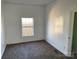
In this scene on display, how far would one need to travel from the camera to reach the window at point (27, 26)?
6673 millimetres

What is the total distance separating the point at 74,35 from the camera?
4539 millimetres

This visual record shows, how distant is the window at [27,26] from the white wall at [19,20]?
0.22 metres

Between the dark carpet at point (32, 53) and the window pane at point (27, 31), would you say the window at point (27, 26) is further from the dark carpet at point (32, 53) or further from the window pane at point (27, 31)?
the dark carpet at point (32, 53)

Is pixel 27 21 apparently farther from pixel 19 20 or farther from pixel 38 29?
pixel 38 29

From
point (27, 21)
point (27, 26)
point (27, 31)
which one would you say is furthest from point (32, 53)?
point (27, 21)

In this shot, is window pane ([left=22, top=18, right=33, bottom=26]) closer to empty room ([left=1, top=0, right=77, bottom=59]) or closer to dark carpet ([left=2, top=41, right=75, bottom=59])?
empty room ([left=1, top=0, right=77, bottom=59])

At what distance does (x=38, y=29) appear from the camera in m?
7.15

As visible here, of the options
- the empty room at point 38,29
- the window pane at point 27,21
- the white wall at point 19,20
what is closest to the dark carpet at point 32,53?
the empty room at point 38,29

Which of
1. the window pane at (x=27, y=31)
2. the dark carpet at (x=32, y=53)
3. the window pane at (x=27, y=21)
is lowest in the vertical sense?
the dark carpet at (x=32, y=53)

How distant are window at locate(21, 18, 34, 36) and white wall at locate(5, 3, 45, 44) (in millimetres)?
220

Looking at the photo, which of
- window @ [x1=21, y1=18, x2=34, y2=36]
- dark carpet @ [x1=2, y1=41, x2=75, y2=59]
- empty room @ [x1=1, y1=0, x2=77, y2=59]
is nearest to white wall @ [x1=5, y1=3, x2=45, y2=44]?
empty room @ [x1=1, y1=0, x2=77, y2=59]

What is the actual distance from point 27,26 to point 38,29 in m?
0.86

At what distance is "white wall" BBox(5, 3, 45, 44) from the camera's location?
19.9 ft

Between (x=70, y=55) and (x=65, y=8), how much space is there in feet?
6.63
